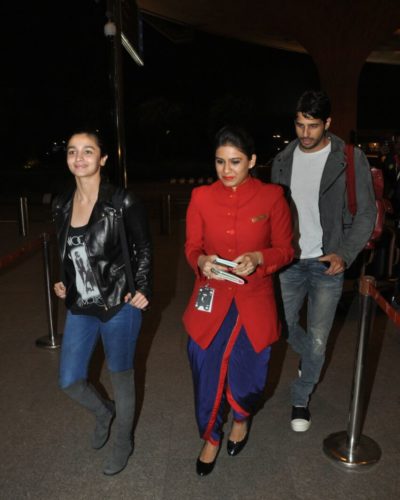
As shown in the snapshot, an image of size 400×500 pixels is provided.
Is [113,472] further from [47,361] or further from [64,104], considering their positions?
[64,104]

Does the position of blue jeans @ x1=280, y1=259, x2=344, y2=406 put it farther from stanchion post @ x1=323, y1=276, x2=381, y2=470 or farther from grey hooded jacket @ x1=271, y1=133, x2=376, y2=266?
stanchion post @ x1=323, y1=276, x2=381, y2=470

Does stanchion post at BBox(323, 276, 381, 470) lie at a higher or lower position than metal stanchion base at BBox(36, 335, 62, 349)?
higher

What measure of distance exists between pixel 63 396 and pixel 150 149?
183ft

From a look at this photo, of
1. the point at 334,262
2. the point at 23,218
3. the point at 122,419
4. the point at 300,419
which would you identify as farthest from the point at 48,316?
the point at 23,218

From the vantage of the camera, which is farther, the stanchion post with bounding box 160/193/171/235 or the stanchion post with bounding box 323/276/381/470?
the stanchion post with bounding box 160/193/171/235

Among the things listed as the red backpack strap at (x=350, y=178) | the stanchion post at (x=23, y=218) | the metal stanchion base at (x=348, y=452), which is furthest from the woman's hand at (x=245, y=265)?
the stanchion post at (x=23, y=218)

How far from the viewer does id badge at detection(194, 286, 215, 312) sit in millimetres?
2898

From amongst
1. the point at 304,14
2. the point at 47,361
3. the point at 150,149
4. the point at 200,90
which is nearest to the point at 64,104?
the point at 150,149

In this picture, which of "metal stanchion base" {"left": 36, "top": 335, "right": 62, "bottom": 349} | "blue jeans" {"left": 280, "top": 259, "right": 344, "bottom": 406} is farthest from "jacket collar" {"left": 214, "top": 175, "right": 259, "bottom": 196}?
"metal stanchion base" {"left": 36, "top": 335, "right": 62, "bottom": 349}

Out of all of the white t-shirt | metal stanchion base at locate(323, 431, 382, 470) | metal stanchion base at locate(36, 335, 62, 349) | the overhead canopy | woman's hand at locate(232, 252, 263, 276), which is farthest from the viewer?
the overhead canopy

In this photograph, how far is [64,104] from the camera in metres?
52.0

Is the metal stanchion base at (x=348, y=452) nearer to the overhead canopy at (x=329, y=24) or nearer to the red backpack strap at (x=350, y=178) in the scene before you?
the red backpack strap at (x=350, y=178)

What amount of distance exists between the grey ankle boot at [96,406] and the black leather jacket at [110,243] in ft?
1.65

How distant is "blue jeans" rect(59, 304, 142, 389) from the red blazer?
14.0 inches
